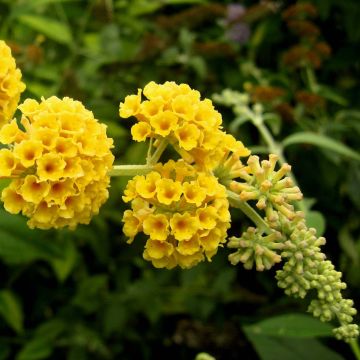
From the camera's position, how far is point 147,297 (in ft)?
7.89

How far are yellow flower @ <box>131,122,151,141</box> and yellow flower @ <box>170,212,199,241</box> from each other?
15 cm

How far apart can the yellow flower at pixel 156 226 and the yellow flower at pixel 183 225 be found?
1 centimetres

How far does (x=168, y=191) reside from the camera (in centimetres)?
119

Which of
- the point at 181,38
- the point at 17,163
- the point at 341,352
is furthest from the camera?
the point at 181,38

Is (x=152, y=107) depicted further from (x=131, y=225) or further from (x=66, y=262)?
(x=66, y=262)

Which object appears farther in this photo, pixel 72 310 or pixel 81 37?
pixel 81 37

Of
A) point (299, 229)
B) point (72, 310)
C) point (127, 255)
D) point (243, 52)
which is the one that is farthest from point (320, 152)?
point (299, 229)

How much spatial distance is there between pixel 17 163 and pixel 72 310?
4.42ft

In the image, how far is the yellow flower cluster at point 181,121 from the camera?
1.19 m

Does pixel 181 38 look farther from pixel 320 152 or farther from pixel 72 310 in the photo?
pixel 72 310

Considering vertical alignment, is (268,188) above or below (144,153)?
above

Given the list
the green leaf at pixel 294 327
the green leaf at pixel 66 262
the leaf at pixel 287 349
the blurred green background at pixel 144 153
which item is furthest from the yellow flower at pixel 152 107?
the green leaf at pixel 66 262

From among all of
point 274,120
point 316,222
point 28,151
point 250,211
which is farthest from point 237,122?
point 28,151

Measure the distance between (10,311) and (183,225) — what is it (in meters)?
1.27
